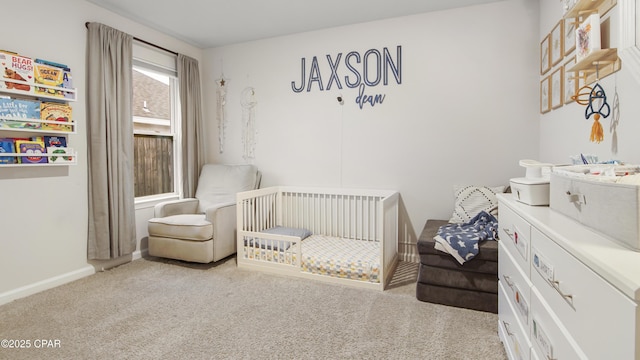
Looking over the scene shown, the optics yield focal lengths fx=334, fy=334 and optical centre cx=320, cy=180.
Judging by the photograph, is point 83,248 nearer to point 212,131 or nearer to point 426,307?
point 212,131

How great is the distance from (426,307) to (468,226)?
72 cm

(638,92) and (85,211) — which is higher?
(638,92)

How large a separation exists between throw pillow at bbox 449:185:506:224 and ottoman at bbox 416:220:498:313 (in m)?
0.50

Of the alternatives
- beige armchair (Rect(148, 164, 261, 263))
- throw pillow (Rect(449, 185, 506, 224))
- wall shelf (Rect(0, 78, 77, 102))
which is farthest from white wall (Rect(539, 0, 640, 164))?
wall shelf (Rect(0, 78, 77, 102))

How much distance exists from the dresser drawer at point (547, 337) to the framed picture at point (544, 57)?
2018 mm

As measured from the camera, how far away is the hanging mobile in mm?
1569

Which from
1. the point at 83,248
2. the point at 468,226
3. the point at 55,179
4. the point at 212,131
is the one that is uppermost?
the point at 212,131

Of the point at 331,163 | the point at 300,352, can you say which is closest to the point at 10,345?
the point at 300,352

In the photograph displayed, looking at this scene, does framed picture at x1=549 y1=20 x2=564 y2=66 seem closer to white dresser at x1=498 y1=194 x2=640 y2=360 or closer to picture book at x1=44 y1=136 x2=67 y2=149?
white dresser at x1=498 y1=194 x2=640 y2=360

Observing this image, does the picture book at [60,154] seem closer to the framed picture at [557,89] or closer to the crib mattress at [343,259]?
the crib mattress at [343,259]

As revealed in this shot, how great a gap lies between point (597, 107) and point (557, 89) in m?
0.69

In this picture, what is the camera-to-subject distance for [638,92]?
1.32 meters

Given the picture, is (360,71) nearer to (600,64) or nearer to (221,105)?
(221,105)

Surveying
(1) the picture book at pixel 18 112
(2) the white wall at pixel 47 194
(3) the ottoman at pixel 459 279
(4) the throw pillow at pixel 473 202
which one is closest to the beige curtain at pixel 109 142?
(2) the white wall at pixel 47 194
